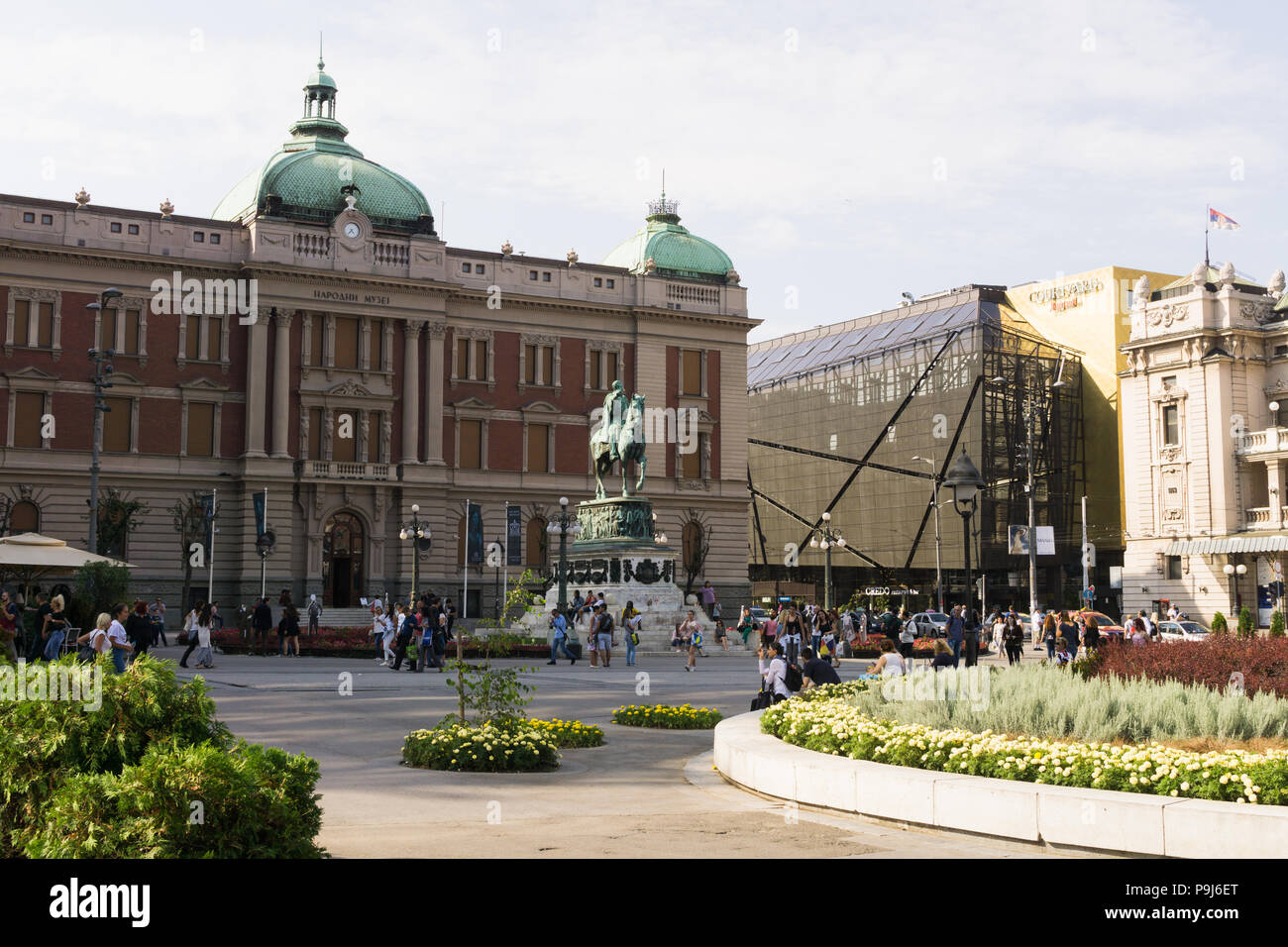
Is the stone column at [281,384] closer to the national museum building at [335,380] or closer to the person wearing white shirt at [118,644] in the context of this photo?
the national museum building at [335,380]

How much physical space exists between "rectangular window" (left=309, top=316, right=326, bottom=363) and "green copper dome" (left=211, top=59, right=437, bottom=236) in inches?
202

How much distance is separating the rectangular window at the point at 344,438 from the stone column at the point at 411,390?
2.48 m

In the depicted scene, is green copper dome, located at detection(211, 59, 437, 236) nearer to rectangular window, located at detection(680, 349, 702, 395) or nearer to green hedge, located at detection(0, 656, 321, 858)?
rectangular window, located at detection(680, 349, 702, 395)

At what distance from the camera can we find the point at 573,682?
30297mm

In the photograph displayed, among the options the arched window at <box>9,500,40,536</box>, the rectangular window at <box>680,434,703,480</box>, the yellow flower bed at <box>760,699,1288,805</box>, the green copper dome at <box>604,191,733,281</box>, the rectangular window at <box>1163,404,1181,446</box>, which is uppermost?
the green copper dome at <box>604,191,733,281</box>

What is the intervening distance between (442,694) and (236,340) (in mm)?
42607

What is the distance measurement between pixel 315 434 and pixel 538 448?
11.8m

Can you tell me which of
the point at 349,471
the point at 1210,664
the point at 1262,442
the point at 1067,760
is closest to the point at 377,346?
the point at 349,471

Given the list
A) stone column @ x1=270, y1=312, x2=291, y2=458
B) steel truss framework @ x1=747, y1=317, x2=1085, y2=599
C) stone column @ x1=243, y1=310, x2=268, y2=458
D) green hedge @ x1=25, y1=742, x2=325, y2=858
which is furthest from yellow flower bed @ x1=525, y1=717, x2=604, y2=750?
steel truss framework @ x1=747, y1=317, x2=1085, y2=599

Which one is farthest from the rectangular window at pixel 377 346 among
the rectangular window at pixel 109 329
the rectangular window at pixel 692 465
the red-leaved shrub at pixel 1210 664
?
the red-leaved shrub at pixel 1210 664

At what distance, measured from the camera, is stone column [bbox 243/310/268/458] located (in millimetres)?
63000

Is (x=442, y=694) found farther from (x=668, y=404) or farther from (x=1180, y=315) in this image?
(x=1180, y=315)

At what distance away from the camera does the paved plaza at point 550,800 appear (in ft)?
35.0
